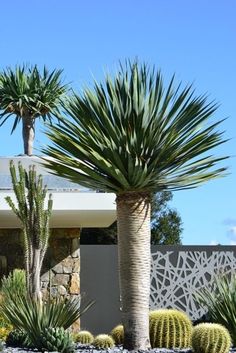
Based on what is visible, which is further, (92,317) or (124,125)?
(92,317)

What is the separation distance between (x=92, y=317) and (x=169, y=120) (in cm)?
961

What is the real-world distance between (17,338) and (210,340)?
105 inches

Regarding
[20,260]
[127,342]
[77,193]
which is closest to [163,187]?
[127,342]

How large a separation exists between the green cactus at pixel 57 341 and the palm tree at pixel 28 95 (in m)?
13.6

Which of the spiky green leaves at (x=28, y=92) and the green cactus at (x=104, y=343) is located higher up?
the spiky green leaves at (x=28, y=92)

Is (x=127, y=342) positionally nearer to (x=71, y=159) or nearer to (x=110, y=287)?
(x=71, y=159)

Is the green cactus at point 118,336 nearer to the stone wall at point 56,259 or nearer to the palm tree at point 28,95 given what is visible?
the stone wall at point 56,259

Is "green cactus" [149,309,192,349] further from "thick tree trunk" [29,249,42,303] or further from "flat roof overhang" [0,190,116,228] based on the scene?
"flat roof overhang" [0,190,116,228]

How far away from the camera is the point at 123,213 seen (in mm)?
11266

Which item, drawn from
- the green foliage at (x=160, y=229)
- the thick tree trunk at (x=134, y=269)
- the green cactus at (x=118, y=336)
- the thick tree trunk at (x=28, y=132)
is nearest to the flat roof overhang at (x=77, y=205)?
the green cactus at (x=118, y=336)

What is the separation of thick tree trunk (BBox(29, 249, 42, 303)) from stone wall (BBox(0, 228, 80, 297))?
660 cm

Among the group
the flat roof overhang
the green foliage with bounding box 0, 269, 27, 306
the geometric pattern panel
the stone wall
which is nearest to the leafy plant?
the green foliage with bounding box 0, 269, 27, 306

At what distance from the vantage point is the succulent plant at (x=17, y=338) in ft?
37.5

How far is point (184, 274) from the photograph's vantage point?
65.9 ft
